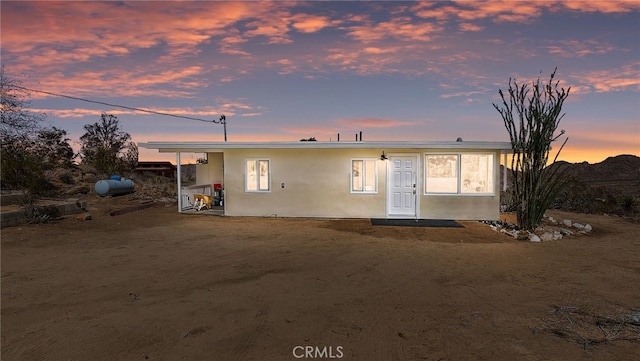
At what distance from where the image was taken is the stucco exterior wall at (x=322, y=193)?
1211cm

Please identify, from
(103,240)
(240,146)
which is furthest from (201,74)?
(103,240)

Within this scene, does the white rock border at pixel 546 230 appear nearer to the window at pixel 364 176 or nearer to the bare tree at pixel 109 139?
the window at pixel 364 176

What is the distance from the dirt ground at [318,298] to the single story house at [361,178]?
3108mm

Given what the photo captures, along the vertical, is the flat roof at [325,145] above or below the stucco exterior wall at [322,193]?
above

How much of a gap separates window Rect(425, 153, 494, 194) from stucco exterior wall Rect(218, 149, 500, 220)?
0.63 feet

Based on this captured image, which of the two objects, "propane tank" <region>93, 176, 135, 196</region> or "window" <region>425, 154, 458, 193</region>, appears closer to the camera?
"window" <region>425, 154, 458, 193</region>

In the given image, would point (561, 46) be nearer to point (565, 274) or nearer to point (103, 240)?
point (565, 274)

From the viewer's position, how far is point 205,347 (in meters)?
3.52

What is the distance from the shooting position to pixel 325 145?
12.1 metres

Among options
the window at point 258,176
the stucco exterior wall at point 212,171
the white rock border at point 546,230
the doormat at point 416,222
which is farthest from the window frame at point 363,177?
the stucco exterior wall at point 212,171

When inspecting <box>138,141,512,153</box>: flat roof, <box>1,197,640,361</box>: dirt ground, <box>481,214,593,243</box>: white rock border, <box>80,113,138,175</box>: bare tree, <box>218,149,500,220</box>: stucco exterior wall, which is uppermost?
<box>80,113,138,175</box>: bare tree

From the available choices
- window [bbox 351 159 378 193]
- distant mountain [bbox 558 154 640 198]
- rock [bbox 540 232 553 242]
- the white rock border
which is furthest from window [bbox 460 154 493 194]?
distant mountain [bbox 558 154 640 198]

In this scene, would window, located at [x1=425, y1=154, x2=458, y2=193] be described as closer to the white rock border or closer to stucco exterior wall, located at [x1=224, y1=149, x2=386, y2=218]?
stucco exterior wall, located at [x1=224, y1=149, x2=386, y2=218]

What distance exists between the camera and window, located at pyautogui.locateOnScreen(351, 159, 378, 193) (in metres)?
12.5
